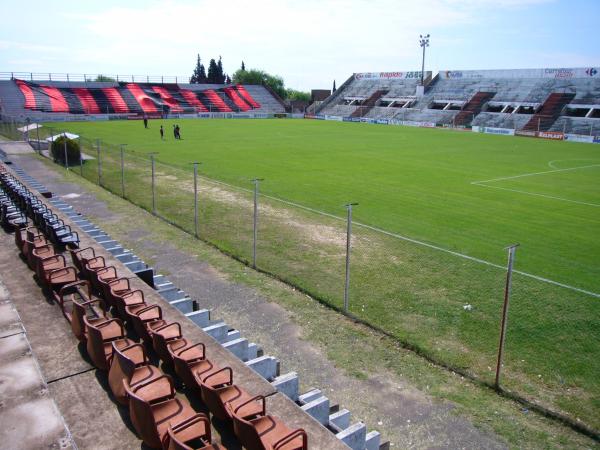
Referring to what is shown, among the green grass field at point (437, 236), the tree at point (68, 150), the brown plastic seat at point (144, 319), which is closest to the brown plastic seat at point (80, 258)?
the brown plastic seat at point (144, 319)

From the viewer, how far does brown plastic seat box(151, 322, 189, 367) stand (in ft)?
21.9

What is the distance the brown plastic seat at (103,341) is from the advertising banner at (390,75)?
271 ft

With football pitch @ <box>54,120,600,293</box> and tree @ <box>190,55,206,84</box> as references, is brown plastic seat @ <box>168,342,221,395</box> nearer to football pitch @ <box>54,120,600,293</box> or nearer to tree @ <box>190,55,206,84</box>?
football pitch @ <box>54,120,600,293</box>

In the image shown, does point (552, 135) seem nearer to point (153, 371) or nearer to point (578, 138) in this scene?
point (578, 138)

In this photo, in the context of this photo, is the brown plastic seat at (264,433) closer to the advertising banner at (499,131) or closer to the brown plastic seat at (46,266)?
the brown plastic seat at (46,266)

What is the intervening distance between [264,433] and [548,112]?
2574 inches

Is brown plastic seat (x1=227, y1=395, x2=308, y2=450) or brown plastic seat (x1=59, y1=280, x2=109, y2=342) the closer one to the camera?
brown plastic seat (x1=227, y1=395, x2=308, y2=450)

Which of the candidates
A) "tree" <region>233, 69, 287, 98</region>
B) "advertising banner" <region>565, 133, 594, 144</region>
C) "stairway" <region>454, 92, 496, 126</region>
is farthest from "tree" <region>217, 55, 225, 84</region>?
"advertising banner" <region>565, 133, 594, 144</region>

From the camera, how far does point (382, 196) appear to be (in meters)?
22.1

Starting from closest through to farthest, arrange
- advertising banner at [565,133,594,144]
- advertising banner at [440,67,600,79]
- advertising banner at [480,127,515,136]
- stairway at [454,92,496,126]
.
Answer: advertising banner at [565,133,594,144], advertising banner at [480,127,515,136], advertising banner at [440,67,600,79], stairway at [454,92,496,126]

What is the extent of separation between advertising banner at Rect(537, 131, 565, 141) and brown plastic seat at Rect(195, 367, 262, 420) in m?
55.6

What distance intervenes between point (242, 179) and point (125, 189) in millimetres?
5537

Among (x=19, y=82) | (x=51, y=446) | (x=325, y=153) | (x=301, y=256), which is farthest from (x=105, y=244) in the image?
(x=19, y=82)

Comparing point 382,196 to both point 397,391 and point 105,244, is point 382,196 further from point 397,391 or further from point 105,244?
point 397,391
